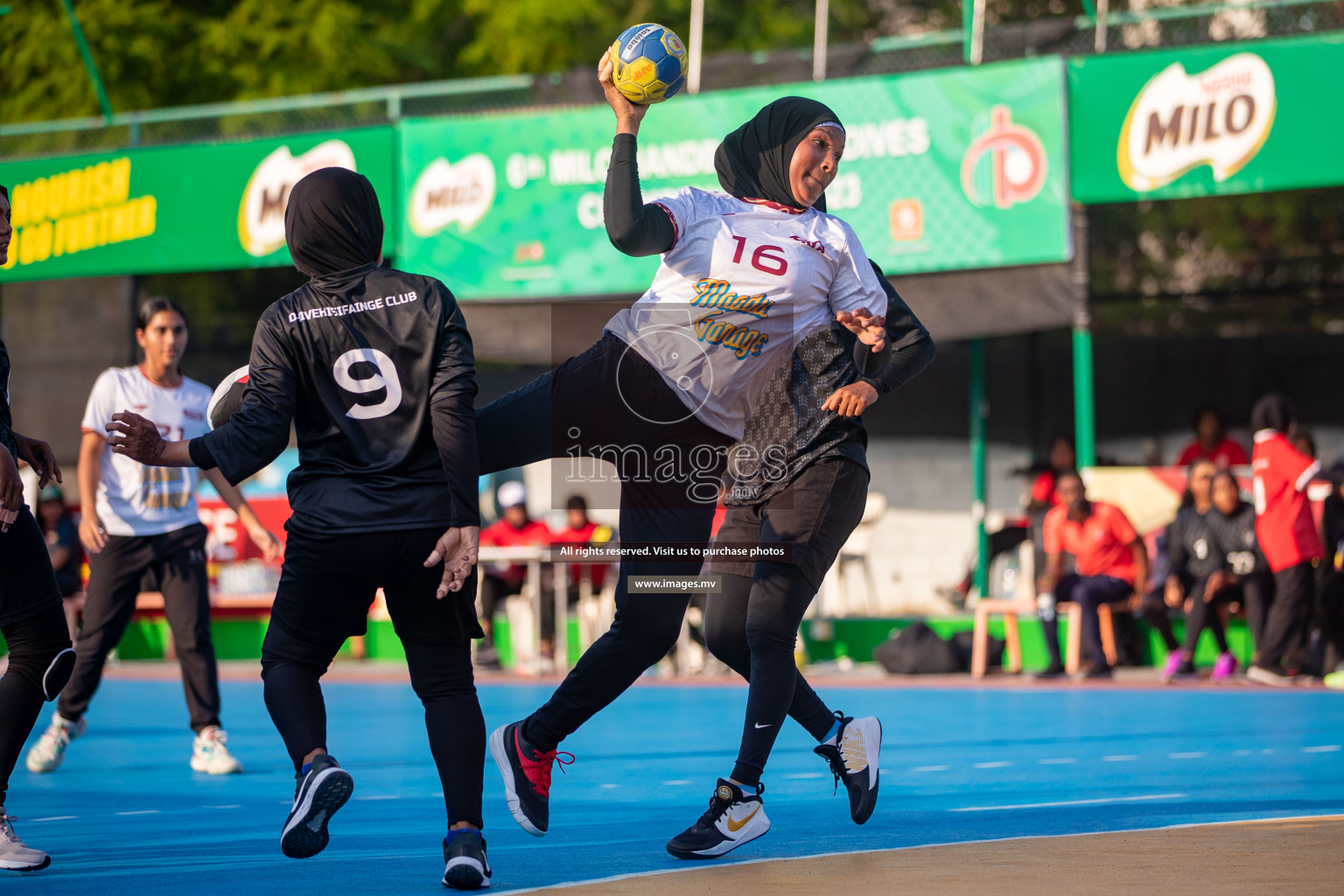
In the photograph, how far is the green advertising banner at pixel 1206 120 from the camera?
40.9 feet

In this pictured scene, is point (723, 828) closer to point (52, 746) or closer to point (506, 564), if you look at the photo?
point (52, 746)

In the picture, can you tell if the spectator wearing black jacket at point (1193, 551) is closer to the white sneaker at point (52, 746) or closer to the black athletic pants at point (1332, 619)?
the black athletic pants at point (1332, 619)

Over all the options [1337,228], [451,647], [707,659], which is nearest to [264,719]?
[707,659]

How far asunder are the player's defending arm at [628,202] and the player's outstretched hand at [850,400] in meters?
0.72

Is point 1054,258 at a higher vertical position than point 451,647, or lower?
higher

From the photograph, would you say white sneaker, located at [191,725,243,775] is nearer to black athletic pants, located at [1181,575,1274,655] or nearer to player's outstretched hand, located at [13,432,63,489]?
player's outstretched hand, located at [13,432,63,489]

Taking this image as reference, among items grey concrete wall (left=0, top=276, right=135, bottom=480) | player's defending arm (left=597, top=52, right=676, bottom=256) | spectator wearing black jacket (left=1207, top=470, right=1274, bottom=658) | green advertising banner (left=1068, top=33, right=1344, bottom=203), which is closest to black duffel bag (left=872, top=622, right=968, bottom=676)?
spectator wearing black jacket (left=1207, top=470, right=1274, bottom=658)

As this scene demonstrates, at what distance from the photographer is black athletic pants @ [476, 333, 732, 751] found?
15.3 ft

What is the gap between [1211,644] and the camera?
42.3 ft

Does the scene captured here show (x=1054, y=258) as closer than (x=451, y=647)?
No

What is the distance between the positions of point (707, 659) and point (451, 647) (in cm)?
856

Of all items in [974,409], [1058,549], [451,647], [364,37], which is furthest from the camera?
[364,37]

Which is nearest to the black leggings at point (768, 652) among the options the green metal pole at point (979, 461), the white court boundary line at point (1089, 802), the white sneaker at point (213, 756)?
the white court boundary line at point (1089, 802)

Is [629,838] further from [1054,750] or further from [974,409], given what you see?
[974,409]
